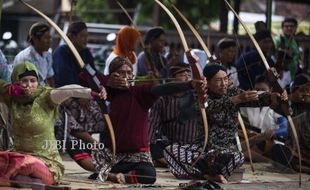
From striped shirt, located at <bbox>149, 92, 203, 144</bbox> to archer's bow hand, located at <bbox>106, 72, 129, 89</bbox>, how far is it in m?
1.15

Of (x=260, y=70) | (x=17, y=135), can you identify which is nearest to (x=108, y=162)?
(x=17, y=135)

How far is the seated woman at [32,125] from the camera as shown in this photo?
24.0 feet

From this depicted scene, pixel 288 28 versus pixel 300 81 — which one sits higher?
pixel 288 28

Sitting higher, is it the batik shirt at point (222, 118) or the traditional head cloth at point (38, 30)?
the traditional head cloth at point (38, 30)

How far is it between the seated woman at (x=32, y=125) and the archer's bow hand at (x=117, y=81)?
0.64 meters

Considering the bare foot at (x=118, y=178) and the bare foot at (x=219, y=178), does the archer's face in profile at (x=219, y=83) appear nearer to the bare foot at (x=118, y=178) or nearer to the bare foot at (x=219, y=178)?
the bare foot at (x=219, y=178)

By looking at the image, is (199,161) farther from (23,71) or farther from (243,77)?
(243,77)

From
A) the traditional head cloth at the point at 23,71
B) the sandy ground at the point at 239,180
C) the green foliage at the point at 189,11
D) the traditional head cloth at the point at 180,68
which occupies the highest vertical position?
the green foliage at the point at 189,11

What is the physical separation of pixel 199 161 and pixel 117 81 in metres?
1.25

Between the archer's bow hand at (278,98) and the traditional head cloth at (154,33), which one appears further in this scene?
the traditional head cloth at (154,33)

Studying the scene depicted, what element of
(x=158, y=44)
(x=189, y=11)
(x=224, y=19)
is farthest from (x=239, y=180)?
(x=189, y=11)

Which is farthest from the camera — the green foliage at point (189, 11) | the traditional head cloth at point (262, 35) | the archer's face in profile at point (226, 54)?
the green foliage at point (189, 11)

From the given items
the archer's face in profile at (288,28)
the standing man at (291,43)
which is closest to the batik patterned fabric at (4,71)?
the standing man at (291,43)

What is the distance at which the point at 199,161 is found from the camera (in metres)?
8.68
